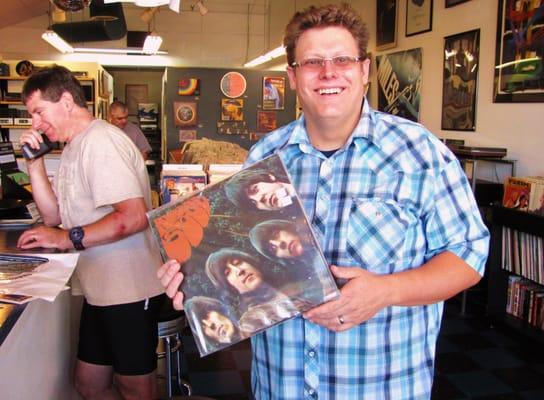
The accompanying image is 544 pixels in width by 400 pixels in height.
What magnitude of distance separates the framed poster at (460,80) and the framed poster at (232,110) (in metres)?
3.88

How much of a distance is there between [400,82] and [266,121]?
2.84 metres

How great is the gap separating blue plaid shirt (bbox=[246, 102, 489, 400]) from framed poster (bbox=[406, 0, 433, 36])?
5.23 m

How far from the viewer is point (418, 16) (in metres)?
6.34

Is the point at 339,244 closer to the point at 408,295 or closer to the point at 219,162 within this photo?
the point at 408,295

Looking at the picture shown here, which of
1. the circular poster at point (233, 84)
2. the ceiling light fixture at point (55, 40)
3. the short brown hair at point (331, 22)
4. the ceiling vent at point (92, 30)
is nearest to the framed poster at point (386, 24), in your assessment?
the circular poster at point (233, 84)

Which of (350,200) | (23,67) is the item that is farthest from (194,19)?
(350,200)

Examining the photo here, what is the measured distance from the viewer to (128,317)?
2.23 m

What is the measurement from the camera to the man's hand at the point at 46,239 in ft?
6.85

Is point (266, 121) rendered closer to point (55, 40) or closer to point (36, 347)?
point (55, 40)

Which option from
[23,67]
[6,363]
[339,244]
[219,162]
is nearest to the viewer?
[339,244]

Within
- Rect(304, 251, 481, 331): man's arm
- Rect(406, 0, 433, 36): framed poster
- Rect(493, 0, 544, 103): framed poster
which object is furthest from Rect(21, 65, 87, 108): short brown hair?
Rect(406, 0, 433, 36): framed poster

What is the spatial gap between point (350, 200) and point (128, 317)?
1.27 metres

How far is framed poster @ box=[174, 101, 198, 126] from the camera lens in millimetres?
8656

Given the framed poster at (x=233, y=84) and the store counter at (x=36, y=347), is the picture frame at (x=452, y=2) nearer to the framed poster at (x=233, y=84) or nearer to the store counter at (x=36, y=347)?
the framed poster at (x=233, y=84)
